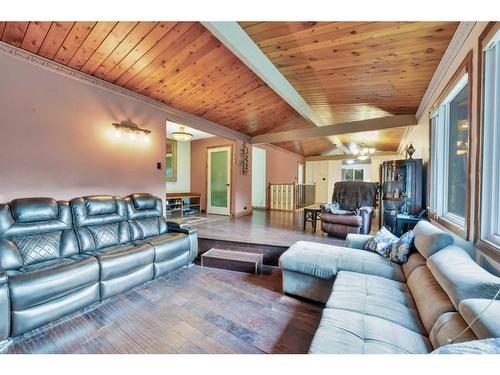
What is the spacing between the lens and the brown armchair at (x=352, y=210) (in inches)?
157

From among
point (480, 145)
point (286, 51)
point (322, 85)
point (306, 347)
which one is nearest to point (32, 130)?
point (286, 51)

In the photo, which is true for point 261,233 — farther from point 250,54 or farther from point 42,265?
point 42,265

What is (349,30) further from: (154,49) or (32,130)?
(32,130)

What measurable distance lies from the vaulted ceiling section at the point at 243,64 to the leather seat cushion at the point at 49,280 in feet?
7.67

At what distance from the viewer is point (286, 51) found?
104 inches

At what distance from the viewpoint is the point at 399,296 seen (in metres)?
1.59

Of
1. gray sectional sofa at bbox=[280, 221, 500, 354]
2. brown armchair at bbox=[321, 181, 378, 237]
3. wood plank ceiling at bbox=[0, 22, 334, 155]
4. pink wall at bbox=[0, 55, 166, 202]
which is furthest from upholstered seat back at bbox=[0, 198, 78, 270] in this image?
brown armchair at bbox=[321, 181, 378, 237]

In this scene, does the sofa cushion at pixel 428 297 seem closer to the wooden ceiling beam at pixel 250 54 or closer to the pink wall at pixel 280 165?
the wooden ceiling beam at pixel 250 54

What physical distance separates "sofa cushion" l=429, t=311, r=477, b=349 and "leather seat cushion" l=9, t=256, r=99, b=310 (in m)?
2.55

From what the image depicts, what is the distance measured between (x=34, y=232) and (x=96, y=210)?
1.93ft

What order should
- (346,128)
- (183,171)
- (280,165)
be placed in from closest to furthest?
(346,128)
(183,171)
(280,165)

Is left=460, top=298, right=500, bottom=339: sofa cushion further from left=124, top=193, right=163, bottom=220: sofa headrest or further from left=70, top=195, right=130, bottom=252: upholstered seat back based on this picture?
left=124, top=193, right=163, bottom=220: sofa headrest

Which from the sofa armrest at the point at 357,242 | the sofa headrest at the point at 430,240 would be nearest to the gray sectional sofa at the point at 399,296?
the sofa headrest at the point at 430,240

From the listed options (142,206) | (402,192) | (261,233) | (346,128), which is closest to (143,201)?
(142,206)
